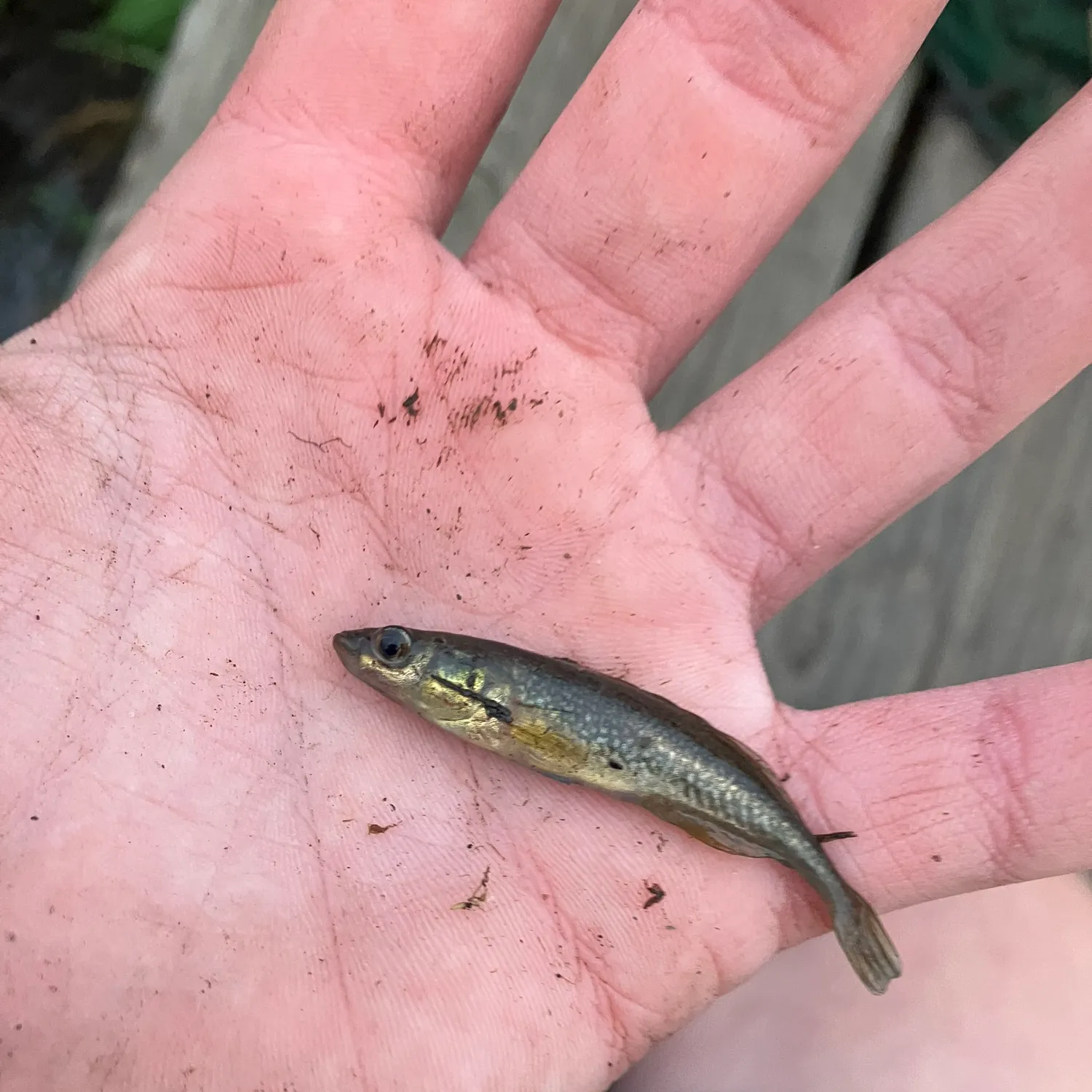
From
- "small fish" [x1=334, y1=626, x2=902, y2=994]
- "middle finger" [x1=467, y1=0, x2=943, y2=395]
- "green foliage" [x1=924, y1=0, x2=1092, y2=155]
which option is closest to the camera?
"small fish" [x1=334, y1=626, x2=902, y2=994]

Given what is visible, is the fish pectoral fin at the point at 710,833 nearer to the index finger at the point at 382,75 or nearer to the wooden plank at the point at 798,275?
the index finger at the point at 382,75

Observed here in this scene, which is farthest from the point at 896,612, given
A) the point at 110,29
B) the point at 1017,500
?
the point at 110,29

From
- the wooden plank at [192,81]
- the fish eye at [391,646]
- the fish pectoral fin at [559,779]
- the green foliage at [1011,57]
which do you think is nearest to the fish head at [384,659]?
the fish eye at [391,646]

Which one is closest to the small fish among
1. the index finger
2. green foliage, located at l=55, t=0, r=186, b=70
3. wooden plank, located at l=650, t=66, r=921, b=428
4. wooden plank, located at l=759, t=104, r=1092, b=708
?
the index finger

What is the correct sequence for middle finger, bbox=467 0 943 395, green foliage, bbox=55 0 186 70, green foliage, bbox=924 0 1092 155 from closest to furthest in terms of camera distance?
middle finger, bbox=467 0 943 395 < green foliage, bbox=924 0 1092 155 < green foliage, bbox=55 0 186 70

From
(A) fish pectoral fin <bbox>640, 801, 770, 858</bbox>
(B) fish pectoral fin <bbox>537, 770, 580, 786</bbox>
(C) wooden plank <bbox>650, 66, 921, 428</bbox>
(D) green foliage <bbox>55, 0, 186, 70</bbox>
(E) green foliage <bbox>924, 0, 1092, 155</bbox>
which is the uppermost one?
(E) green foliage <bbox>924, 0, 1092, 155</bbox>

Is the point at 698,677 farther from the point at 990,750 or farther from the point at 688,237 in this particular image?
the point at 688,237

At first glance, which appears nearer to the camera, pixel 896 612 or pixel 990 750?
pixel 990 750

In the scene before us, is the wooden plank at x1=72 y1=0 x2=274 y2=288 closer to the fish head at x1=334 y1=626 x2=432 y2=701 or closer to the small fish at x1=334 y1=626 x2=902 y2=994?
the fish head at x1=334 y1=626 x2=432 y2=701
